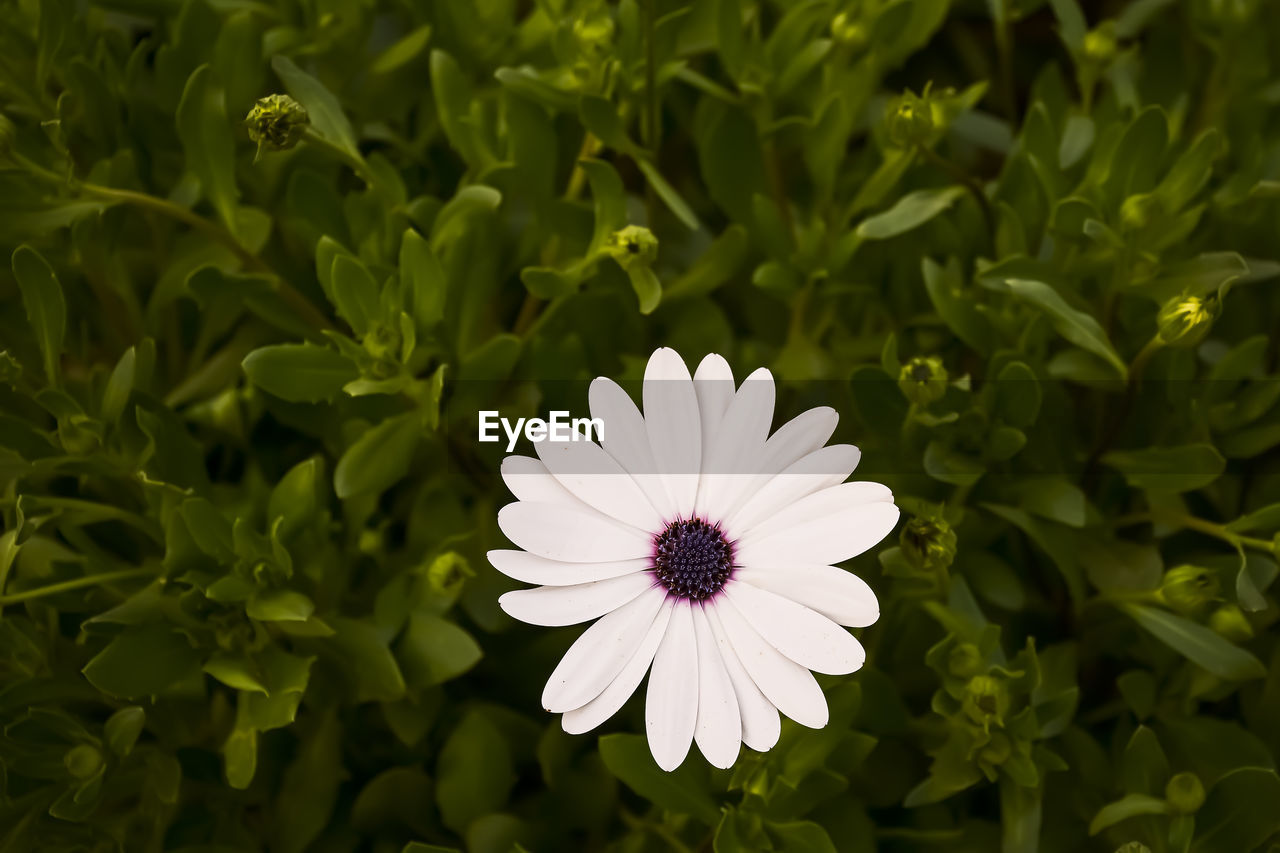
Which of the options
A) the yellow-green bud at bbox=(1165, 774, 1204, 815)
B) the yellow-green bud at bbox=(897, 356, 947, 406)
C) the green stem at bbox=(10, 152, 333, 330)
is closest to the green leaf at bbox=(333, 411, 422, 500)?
the green stem at bbox=(10, 152, 333, 330)

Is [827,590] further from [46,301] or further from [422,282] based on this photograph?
[46,301]

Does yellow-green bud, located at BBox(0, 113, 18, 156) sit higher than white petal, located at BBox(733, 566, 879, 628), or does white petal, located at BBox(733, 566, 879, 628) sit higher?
yellow-green bud, located at BBox(0, 113, 18, 156)

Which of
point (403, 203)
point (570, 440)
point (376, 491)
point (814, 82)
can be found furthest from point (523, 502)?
point (814, 82)

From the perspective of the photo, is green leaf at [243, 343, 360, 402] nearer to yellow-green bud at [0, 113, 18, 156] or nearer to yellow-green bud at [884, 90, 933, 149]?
yellow-green bud at [0, 113, 18, 156]

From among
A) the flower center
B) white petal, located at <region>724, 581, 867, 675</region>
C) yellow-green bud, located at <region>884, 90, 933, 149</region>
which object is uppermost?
yellow-green bud, located at <region>884, 90, 933, 149</region>

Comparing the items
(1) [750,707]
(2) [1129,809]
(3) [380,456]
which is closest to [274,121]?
(3) [380,456]

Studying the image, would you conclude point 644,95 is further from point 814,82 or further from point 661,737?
point 661,737

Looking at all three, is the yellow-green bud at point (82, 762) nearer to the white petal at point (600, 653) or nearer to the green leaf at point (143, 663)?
the green leaf at point (143, 663)
